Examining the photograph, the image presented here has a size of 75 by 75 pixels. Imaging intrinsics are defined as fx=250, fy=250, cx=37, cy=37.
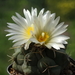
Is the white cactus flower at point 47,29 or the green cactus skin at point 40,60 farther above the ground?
the white cactus flower at point 47,29

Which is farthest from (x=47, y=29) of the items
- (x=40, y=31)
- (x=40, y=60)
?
(x=40, y=60)

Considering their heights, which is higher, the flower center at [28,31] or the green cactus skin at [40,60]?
the flower center at [28,31]

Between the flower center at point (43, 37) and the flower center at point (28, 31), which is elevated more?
the flower center at point (28, 31)

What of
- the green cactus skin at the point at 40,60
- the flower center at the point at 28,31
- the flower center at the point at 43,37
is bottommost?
the green cactus skin at the point at 40,60

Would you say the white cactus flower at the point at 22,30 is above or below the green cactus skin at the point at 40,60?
above

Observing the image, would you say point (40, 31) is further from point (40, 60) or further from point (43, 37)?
point (40, 60)

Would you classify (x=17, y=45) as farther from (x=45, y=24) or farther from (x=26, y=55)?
(x=45, y=24)

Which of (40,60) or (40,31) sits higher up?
(40,31)

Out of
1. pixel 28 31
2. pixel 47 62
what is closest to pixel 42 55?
pixel 47 62

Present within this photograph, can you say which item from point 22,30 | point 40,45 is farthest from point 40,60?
point 22,30
